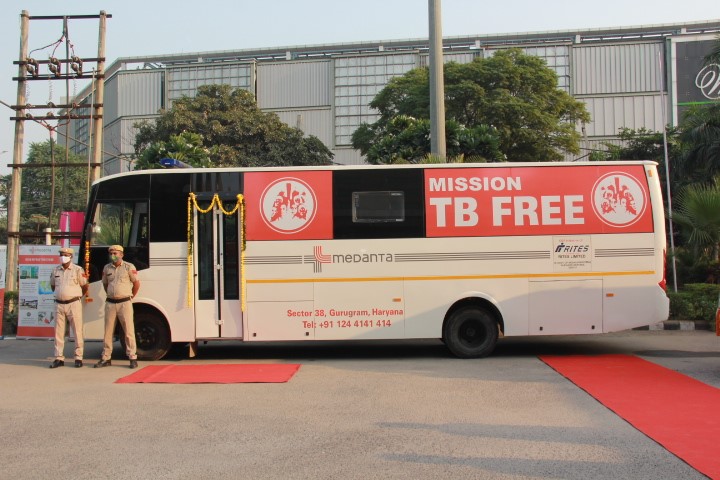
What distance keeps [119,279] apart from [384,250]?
4201 mm

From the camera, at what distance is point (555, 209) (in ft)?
36.5

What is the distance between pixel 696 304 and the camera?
49.8 feet

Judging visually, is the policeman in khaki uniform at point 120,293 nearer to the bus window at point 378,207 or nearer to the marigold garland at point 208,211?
the marigold garland at point 208,211

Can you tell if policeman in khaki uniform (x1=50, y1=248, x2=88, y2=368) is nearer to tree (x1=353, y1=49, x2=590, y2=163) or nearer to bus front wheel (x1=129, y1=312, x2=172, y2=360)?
bus front wheel (x1=129, y1=312, x2=172, y2=360)

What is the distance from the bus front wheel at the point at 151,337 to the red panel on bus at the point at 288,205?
2144 millimetres

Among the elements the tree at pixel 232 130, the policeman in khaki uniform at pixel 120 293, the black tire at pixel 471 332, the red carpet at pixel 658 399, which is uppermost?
the tree at pixel 232 130

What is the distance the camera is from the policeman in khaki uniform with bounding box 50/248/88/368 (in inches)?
419

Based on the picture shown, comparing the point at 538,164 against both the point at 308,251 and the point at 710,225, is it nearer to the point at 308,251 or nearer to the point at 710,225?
the point at 308,251

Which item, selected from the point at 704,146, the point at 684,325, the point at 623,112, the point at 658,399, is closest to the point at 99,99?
the point at 658,399

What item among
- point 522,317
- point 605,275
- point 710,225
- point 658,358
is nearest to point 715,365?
point 658,358

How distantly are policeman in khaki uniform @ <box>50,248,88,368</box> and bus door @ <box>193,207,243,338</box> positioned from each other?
1839 millimetres

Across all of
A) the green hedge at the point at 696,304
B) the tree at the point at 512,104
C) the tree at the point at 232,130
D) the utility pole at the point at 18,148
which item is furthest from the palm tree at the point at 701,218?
the tree at the point at 232,130

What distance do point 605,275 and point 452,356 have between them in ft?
9.40

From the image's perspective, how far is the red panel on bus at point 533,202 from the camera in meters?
11.0
